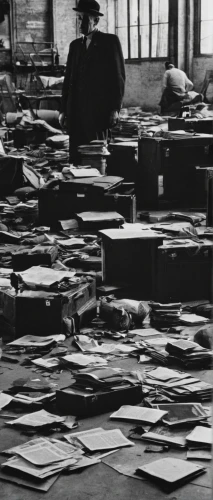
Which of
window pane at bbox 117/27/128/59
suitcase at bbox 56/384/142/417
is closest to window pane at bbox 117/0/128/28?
window pane at bbox 117/27/128/59

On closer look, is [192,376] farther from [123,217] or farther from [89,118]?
[89,118]

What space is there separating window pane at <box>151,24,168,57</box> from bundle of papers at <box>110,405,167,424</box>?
2030cm

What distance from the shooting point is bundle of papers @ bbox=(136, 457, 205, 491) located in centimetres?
281

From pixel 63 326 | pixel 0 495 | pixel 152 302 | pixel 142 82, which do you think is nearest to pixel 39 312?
pixel 63 326

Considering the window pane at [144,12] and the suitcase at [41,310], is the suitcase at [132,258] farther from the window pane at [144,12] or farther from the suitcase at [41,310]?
the window pane at [144,12]

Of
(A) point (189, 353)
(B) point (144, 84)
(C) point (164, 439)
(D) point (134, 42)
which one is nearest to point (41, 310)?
(A) point (189, 353)

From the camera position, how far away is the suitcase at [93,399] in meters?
3.45

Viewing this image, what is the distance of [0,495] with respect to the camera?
9.07 ft

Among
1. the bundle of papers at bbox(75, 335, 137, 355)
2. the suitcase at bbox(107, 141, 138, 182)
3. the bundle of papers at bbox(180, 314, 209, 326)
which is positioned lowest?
the bundle of papers at bbox(75, 335, 137, 355)

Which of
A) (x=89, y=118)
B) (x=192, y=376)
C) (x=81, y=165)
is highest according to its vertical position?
(x=89, y=118)

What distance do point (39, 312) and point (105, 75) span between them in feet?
12.9

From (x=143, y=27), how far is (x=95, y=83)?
642 inches

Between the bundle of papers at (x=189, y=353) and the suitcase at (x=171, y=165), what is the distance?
4.32 metres

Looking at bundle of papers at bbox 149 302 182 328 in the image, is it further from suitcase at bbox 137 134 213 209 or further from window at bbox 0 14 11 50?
window at bbox 0 14 11 50
